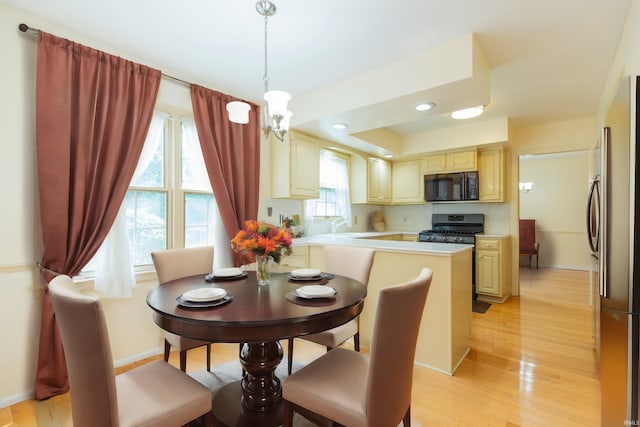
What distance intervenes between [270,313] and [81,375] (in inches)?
27.3

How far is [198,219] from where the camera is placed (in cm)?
304

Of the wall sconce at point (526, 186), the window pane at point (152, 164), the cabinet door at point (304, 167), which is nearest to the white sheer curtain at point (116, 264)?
the window pane at point (152, 164)

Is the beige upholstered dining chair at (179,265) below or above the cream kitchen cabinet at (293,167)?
below

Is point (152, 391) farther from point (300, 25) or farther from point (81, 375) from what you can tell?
point (300, 25)

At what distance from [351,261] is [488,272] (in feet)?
9.40

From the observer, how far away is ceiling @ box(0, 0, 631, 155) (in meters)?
1.94

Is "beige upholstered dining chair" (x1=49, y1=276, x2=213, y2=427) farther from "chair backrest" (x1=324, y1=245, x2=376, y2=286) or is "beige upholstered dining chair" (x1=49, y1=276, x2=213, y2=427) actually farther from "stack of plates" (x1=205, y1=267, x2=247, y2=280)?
"chair backrest" (x1=324, y1=245, x2=376, y2=286)

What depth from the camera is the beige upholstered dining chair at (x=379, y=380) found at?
45.6 inches

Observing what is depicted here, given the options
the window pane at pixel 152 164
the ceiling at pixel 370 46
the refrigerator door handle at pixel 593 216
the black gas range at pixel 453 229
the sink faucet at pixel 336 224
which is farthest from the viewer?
the sink faucet at pixel 336 224

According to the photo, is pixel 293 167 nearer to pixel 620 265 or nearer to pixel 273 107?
pixel 273 107

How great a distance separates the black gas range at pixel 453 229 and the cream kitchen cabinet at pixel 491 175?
0.47 m

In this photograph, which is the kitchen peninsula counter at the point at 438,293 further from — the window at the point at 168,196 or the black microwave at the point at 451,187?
the black microwave at the point at 451,187

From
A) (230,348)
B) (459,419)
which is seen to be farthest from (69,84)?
(459,419)

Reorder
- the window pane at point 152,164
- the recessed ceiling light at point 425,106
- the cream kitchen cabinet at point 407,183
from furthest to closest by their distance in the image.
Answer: the cream kitchen cabinet at point 407,183 → the recessed ceiling light at point 425,106 → the window pane at point 152,164
